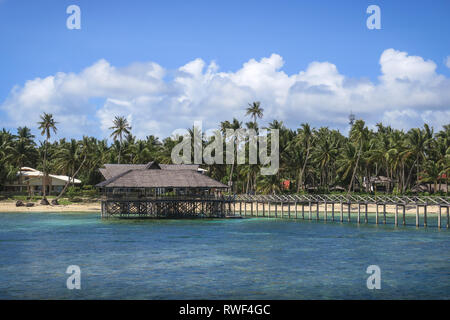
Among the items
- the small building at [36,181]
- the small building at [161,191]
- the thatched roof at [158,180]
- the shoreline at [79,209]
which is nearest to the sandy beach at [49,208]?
the shoreline at [79,209]

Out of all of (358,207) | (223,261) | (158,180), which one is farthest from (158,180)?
(223,261)

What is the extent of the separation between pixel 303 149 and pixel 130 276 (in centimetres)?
6017

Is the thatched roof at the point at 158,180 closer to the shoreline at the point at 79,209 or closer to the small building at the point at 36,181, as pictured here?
the shoreline at the point at 79,209

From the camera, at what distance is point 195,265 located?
3272cm

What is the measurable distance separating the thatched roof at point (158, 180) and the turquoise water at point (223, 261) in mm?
6459

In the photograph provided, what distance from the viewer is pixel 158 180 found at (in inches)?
2442

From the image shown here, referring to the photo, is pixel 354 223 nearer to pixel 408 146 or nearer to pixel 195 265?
pixel 408 146

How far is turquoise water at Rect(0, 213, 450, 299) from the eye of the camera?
2588 cm

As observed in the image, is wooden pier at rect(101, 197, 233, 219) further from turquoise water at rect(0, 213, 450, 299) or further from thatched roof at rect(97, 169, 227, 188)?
turquoise water at rect(0, 213, 450, 299)

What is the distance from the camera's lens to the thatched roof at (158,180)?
60844 millimetres

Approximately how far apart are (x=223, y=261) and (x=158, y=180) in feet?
95.0

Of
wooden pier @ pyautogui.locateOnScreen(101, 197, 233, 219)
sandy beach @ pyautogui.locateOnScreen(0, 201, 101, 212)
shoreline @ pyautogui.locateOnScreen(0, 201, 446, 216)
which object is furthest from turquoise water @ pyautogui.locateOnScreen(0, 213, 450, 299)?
sandy beach @ pyautogui.locateOnScreen(0, 201, 101, 212)

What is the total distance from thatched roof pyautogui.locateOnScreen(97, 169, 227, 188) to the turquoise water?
6.46 meters
